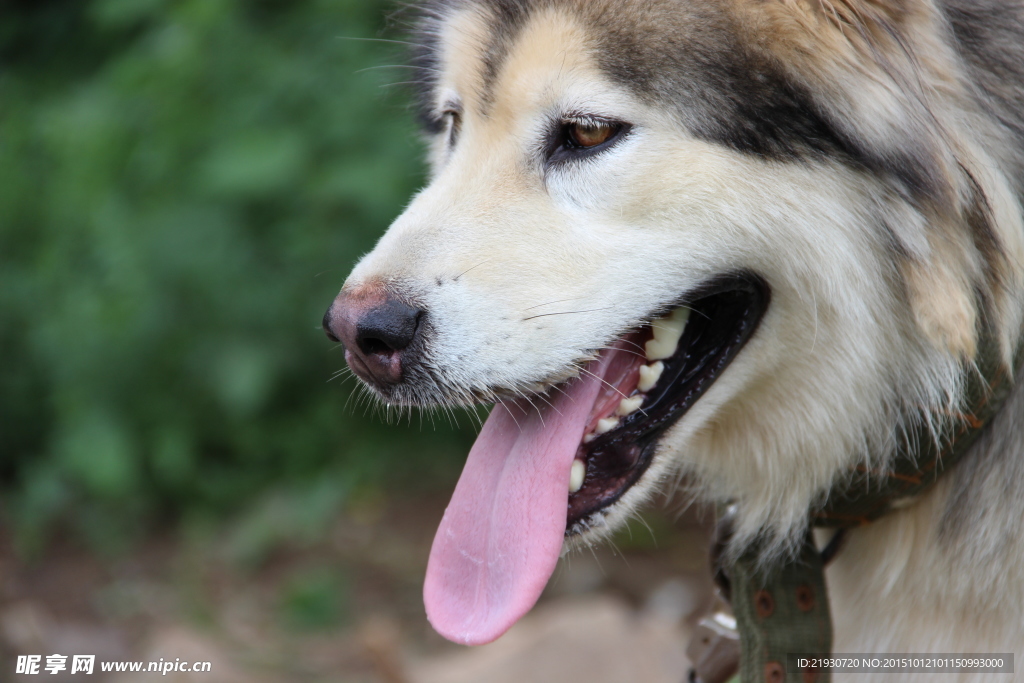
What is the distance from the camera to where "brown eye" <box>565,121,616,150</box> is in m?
1.79

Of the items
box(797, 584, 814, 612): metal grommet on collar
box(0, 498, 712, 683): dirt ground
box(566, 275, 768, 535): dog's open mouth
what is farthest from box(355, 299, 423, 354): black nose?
box(0, 498, 712, 683): dirt ground

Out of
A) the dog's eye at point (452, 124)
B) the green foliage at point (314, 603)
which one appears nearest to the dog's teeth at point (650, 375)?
the dog's eye at point (452, 124)

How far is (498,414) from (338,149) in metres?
2.47

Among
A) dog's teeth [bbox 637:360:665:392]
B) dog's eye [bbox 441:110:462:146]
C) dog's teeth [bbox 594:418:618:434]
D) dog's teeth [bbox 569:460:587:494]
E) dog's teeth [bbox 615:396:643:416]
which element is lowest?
dog's teeth [bbox 569:460:587:494]

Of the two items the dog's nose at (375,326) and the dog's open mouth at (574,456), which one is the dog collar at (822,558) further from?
the dog's nose at (375,326)

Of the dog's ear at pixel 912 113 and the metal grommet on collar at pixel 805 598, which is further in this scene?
the metal grommet on collar at pixel 805 598

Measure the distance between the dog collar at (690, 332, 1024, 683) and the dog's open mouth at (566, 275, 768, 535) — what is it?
14.5 inches

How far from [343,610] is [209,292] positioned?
152 centimetres

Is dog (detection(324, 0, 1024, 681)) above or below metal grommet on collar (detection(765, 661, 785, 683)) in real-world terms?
above

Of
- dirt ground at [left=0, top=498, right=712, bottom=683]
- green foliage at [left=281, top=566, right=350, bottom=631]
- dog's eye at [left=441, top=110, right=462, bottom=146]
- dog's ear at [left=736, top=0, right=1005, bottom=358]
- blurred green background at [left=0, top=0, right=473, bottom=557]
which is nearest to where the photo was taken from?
dog's ear at [left=736, top=0, right=1005, bottom=358]

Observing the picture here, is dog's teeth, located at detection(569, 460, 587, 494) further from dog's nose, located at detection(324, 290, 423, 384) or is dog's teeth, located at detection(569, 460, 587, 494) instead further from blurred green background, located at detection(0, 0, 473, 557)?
blurred green background, located at detection(0, 0, 473, 557)

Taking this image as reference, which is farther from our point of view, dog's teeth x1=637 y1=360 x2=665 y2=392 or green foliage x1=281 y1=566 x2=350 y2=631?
green foliage x1=281 y1=566 x2=350 y2=631

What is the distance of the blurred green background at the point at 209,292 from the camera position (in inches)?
159

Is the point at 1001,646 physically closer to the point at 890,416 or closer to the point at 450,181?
the point at 890,416
